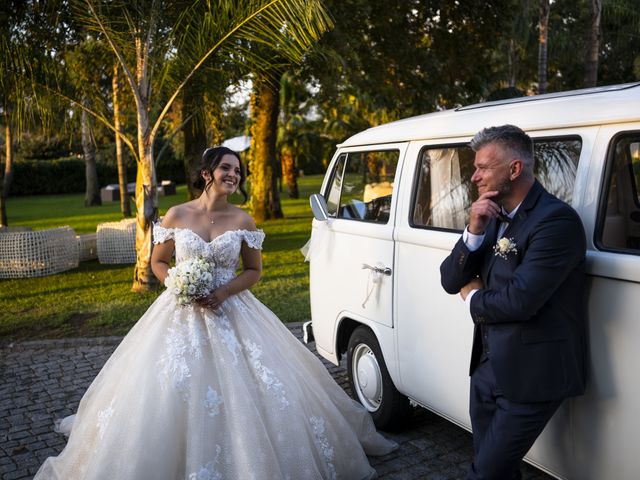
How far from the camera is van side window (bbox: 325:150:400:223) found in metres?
4.41

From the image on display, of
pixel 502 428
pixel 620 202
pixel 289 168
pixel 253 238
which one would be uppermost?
pixel 289 168

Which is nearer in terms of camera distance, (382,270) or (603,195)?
(603,195)

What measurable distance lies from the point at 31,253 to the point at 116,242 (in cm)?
173

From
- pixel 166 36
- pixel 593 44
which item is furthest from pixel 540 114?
pixel 593 44

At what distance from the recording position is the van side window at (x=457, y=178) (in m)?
2.96

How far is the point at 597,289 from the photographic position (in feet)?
8.67

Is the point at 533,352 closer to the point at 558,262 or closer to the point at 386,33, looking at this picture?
the point at 558,262

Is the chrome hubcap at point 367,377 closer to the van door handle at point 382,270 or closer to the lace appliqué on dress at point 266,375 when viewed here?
the van door handle at point 382,270

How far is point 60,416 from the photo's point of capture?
17.0 feet

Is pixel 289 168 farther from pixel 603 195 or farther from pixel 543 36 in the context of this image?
pixel 603 195

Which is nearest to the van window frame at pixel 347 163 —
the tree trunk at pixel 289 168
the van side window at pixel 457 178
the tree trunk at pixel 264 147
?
the van side window at pixel 457 178

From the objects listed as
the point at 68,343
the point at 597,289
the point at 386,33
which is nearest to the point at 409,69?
Result: the point at 386,33

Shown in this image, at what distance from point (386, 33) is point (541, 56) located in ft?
14.6

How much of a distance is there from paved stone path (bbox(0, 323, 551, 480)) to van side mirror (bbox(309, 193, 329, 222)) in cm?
164
